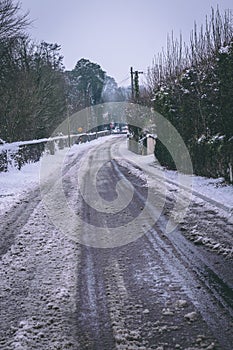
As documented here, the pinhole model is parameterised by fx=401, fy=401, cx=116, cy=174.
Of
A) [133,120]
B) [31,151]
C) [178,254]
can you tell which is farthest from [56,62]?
[178,254]

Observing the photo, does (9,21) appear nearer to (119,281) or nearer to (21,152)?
(21,152)

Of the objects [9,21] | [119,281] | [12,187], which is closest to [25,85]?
[9,21]

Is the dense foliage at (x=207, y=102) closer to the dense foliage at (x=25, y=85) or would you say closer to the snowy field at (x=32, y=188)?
the snowy field at (x=32, y=188)

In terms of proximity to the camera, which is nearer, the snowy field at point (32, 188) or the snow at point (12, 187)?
the snowy field at point (32, 188)

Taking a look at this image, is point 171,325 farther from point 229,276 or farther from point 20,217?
point 20,217

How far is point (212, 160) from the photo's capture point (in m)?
11.9

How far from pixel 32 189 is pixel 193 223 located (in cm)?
624

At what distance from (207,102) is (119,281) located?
8906 mm

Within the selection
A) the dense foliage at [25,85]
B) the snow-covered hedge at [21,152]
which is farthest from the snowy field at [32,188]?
the dense foliage at [25,85]

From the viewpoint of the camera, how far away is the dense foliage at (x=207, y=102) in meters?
10.5

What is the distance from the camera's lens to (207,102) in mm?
12086

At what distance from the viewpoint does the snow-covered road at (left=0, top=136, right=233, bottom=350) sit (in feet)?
10.3

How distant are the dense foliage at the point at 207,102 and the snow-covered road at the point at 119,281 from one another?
3.63 metres

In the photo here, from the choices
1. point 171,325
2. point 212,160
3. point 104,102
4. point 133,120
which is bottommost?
point 171,325
